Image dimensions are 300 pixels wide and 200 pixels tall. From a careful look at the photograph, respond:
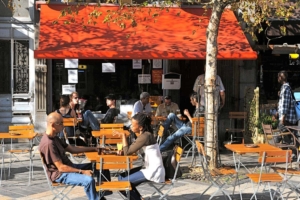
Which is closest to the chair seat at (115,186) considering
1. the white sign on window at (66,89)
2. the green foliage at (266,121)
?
the green foliage at (266,121)

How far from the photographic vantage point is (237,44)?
1161 cm

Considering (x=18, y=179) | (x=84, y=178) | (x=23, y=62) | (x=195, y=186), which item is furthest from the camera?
(x=23, y=62)

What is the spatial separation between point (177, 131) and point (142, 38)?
2421 millimetres

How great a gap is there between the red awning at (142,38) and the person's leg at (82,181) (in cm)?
481

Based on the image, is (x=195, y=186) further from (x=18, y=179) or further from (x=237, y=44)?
(x=237, y=44)

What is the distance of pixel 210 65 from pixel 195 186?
2133 millimetres

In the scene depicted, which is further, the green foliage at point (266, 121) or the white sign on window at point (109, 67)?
the white sign on window at point (109, 67)

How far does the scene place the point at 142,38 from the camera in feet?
38.3

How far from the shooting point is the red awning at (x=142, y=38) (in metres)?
11.0

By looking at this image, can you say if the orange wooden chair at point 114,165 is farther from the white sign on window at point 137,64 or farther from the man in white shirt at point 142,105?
the white sign on window at point 137,64

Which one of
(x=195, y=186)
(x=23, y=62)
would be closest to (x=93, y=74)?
(x=23, y=62)

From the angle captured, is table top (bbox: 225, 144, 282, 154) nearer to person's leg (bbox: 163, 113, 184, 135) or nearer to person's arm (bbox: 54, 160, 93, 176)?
person's arm (bbox: 54, 160, 93, 176)

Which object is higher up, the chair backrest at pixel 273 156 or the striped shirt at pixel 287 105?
the striped shirt at pixel 287 105

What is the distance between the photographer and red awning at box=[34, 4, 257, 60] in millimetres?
11016
